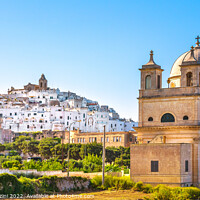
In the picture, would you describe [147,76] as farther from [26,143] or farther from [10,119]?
[10,119]

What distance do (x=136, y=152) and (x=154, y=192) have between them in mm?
4595

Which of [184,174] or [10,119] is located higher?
[10,119]

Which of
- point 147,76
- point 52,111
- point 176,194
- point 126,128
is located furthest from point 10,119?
point 176,194

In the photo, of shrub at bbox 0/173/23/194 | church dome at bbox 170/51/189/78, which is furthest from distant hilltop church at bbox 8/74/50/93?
shrub at bbox 0/173/23/194

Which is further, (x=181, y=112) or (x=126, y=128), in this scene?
(x=126, y=128)

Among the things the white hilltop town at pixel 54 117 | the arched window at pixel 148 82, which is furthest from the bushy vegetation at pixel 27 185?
the white hilltop town at pixel 54 117

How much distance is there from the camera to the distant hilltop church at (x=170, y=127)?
36.4 metres

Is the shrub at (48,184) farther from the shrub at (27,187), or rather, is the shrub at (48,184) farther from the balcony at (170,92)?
the balcony at (170,92)

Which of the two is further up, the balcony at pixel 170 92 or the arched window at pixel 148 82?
the arched window at pixel 148 82

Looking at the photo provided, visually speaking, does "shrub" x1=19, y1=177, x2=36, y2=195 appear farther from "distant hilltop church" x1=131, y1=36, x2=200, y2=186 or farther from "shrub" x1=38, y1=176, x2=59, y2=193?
"distant hilltop church" x1=131, y1=36, x2=200, y2=186

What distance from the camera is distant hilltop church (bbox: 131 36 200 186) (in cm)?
3641

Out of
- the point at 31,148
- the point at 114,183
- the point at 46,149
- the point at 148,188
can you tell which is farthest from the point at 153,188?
the point at 31,148

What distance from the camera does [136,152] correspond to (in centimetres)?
3778

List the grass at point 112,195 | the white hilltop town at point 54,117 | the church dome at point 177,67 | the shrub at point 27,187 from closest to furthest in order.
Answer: the grass at point 112,195, the shrub at point 27,187, the church dome at point 177,67, the white hilltop town at point 54,117
